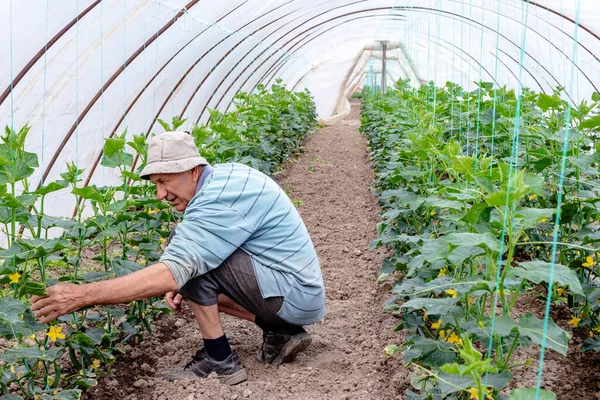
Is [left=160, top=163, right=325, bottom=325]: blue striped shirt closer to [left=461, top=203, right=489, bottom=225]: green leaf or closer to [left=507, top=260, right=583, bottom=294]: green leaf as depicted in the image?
[left=461, top=203, right=489, bottom=225]: green leaf

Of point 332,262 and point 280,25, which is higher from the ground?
point 280,25

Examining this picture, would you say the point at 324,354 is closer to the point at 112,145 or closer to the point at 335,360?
the point at 335,360

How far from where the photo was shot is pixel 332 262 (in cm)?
594

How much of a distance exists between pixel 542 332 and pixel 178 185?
75.1 inches

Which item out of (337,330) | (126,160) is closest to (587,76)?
(337,330)

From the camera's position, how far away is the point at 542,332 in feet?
7.77

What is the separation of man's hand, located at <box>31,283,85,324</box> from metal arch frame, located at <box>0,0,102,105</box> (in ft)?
11.0

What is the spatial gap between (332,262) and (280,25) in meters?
10.1

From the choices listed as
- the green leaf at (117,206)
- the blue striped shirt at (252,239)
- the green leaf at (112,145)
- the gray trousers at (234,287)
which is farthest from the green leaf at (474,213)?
the green leaf at (112,145)

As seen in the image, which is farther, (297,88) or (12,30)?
(297,88)

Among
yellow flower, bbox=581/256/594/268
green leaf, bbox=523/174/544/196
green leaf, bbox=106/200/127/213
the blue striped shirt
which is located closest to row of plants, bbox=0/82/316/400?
green leaf, bbox=106/200/127/213

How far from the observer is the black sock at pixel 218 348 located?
3.66m

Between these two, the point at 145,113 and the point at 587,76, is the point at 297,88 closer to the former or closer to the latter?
the point at 587,76

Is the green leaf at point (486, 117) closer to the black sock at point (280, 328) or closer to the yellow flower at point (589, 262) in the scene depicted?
the yellow flower at point (589, 262)
